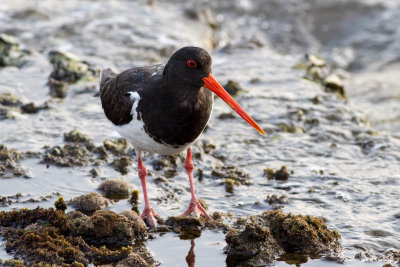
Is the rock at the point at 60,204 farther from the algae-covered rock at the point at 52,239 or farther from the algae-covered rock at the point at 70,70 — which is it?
the algae-covered rock at the point at 70,70

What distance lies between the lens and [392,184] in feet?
20.0

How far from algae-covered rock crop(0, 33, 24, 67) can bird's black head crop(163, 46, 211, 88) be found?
4.87 meters

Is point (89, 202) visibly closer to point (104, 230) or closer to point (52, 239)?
point (104, 230)

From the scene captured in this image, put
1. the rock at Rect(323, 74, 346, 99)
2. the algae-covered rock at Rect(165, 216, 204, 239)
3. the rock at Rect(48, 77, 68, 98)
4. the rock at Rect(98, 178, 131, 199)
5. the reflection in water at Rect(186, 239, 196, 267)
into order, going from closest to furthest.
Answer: the reflection in water at Rect(186, 239, 196, 267)
the algae-covered rock at Rect(165, 216, 204, 239)
the rock at Rect(98, 178, 131, 199)
the rock at Rect(48, 77, 68, 98)
the rock at Rect(323, 74, 346, 99)

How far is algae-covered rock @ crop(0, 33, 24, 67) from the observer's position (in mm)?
8963

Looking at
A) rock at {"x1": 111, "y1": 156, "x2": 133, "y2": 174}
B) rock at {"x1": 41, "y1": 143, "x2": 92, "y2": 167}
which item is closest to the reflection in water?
rock at {"x1": 111, "y1": 156, "x2": 133, "y2": 174}

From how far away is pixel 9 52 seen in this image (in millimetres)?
9141

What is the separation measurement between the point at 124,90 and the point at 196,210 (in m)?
1.34

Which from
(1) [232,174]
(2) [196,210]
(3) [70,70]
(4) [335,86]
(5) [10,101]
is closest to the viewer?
(2) [196,210]

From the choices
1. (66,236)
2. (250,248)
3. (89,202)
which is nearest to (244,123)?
(89,202)

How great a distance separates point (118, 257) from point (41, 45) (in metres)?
6.58

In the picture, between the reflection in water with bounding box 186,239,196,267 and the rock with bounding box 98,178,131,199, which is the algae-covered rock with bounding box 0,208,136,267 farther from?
the rock with bounding box 98,178,131,199

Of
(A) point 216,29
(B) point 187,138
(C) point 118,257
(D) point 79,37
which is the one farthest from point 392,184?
(A) point 216,29

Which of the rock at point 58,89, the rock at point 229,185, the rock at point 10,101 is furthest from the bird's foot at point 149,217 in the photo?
the rock at point 58,89
